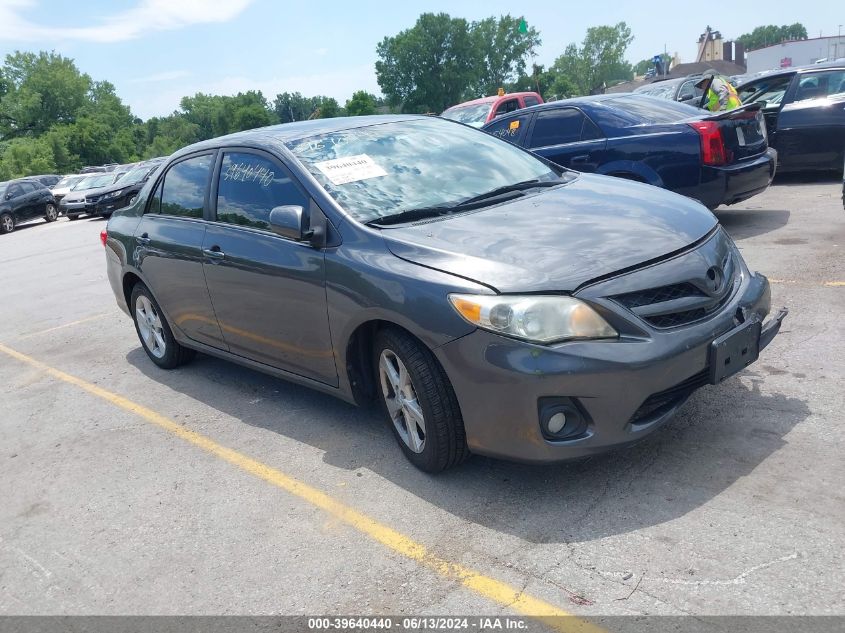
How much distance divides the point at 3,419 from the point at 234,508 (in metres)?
2.82

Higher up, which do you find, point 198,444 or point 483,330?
point 483,330

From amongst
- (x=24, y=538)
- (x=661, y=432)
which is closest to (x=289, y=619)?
(x=24, y=538)

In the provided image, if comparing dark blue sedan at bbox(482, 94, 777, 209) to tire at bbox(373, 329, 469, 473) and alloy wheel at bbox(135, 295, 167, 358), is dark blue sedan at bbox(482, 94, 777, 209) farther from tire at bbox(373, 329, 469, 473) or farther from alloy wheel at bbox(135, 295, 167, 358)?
tire at bbox(373, 329, 469, 473)

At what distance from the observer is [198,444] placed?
4738 mm

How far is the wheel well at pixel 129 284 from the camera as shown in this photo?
6.26 meters

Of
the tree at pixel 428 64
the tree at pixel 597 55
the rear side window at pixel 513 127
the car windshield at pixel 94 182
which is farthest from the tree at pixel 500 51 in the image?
the rear side window at pixel 513 127

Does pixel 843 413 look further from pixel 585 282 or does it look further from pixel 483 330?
pixel 483 330

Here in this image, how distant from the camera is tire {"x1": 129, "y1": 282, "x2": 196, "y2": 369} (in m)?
6.04

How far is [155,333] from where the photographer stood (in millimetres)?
6242

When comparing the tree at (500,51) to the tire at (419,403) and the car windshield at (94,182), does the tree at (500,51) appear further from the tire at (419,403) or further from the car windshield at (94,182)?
the tire at (419,403)

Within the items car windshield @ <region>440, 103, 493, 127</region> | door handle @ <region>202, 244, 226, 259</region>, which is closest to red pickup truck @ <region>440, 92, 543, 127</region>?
car windshield @ <region>440, 103, 493, 127</region>

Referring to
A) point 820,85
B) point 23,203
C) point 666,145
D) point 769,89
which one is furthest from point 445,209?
point 23,203

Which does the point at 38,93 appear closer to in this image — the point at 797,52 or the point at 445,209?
the point at 797,52

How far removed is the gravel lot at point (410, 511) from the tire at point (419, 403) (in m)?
0.17
